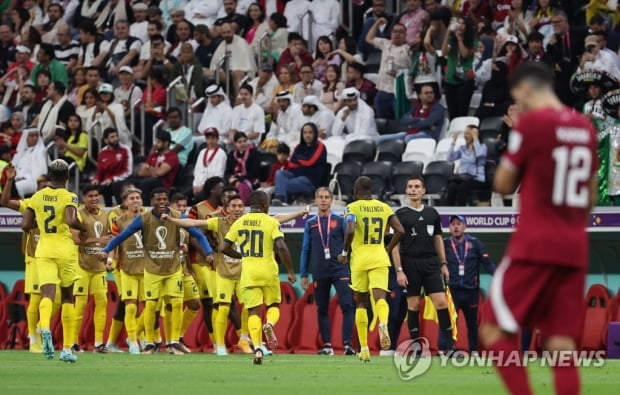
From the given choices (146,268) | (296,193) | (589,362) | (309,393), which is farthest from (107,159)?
(309,393)

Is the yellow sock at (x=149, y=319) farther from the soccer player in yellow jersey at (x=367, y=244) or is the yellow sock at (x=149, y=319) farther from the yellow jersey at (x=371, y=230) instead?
the yellow jersey at (x=371, y=230)

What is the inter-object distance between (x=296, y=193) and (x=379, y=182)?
4.59ft

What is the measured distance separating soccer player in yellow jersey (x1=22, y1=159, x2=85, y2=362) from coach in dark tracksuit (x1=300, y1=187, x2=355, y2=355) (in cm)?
385

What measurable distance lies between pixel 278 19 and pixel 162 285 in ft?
29.5

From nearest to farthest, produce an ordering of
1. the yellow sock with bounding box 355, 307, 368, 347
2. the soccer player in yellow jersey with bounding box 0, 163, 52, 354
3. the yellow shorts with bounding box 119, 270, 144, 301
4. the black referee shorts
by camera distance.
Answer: the yellow sock with bounding box 355, 307, 368, 347
the soccer player in yellow jersey with bounding box 0, 163, 52, 354
the black referee shorts
the yellow shorts with bounding box 119, 270, 144, 301

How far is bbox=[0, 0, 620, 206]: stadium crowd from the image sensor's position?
23.0 metres

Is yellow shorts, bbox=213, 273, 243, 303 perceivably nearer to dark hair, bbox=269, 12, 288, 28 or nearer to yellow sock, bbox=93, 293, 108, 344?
yellow sock, bbox=93, 293, 108, 344

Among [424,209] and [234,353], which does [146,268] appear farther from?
[424,209]

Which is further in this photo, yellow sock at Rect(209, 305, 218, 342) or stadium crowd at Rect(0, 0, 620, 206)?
stadium crowd at Rect(0, 0, 620, 206)

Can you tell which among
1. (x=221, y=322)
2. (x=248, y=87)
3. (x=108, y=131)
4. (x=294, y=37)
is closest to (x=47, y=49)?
(x=108, y=131)

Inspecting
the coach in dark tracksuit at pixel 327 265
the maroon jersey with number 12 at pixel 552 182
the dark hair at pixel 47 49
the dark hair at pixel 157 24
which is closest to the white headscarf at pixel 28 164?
the dark hair at pixel 47 49

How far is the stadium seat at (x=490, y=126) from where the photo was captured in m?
23.0

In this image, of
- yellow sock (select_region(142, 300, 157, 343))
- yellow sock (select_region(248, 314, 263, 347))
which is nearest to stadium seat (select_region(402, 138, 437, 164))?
yellow sock (select_region(142, 300, 157, 343))

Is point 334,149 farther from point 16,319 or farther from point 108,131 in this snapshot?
point 16,319
